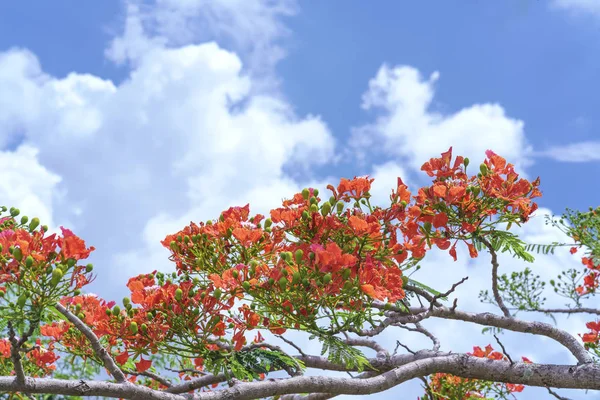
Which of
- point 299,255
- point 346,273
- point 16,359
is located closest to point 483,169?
point 346,273

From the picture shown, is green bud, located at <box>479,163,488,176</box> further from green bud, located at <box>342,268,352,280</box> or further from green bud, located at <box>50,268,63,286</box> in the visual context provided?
green bud, located at <box>50,268,63,286</box>

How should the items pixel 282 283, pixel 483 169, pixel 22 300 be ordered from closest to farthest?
pixel 22 300 < pixel 282 283 < pixel 483 169

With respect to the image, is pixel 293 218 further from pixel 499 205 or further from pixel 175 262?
pixel 499 205

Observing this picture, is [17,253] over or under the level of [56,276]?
over

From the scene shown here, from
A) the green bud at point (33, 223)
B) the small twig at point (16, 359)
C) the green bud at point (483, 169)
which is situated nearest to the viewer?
the small twig at point (16, 359)

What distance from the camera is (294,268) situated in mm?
2873

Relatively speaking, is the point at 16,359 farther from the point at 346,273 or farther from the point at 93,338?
the point at 346,273

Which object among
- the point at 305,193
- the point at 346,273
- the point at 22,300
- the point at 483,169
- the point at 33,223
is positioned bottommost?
the point at 22,300

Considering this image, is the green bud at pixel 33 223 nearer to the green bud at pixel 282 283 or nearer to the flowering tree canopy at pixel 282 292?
the flowering tree canopy at pixel 282 292

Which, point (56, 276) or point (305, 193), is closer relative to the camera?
point (56, 276)

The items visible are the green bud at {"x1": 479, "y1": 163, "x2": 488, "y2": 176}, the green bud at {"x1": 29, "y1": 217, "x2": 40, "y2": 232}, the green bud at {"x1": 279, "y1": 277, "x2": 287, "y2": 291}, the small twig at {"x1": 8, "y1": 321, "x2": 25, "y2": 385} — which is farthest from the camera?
the green bud at {"x1": 479, "y1": 163, "x2": 488, "y2": 176}

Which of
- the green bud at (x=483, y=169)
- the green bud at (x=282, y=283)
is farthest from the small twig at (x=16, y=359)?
the green bud at (x=483, y=169)


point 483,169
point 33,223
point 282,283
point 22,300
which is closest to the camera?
point 22,300

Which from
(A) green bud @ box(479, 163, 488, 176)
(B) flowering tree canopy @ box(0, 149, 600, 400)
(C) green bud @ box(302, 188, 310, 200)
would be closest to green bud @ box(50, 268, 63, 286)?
(B) flowering tree canopy @ box(0, 149, 600, 400)
